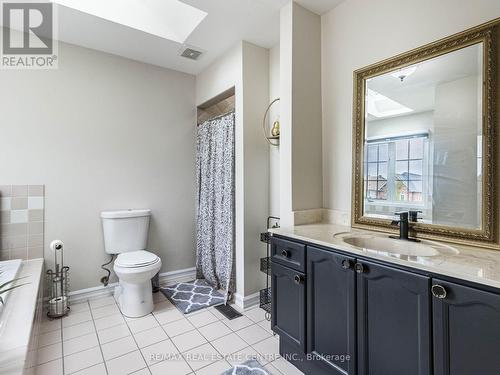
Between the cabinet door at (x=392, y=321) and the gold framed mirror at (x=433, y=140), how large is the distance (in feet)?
1.76

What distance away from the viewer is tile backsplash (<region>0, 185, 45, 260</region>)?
2.26 meters

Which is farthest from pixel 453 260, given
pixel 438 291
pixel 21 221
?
pixel 21 221

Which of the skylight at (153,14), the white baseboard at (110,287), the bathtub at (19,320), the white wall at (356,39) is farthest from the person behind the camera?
the white baseboard at (110,287)

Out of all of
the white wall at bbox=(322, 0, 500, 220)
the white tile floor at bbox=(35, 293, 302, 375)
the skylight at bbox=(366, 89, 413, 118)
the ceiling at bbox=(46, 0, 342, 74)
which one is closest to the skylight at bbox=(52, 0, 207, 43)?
the ceiling at bbox=(46, 0, 342, 74)

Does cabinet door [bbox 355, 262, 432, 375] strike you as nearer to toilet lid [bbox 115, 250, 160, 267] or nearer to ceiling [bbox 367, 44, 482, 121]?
ceiling [bbox 367, 44, 482, 121]

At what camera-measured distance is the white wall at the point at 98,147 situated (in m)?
2.34

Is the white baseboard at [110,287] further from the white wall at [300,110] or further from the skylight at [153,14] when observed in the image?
the skylight at [153,14]

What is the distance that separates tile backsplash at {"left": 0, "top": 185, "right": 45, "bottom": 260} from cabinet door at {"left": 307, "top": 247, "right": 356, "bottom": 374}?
7.88 ft

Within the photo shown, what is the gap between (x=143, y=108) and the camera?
2879 millimetres

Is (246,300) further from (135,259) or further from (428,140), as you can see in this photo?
(428,140)

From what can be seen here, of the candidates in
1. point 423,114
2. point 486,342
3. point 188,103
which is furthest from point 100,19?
point 486,342

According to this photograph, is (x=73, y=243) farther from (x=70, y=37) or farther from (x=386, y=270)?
(x=386, y=270)

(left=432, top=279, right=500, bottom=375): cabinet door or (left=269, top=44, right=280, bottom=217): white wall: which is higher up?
(left=269, top=44, right=280, bottom=217): white wall

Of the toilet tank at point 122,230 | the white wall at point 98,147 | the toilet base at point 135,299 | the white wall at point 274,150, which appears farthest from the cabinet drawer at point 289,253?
the white wall at point 98,147
